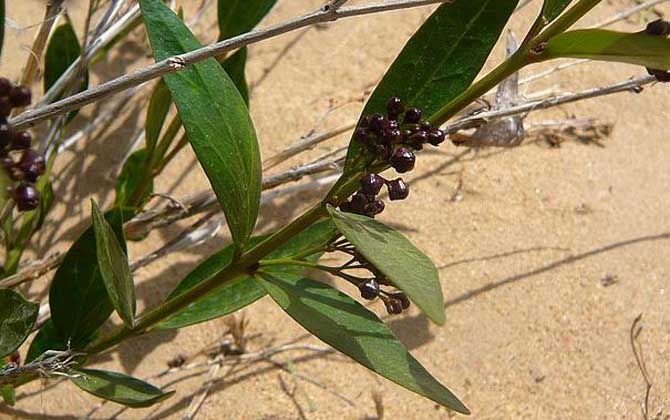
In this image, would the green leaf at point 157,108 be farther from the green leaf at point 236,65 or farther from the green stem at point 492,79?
the green stem at point 492,79

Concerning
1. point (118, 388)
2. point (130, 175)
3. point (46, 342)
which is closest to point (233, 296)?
point (118, 388)

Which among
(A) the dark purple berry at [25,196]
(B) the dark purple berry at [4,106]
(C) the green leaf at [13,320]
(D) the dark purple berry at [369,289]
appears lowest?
(D) the dark purple berry at [369,289]

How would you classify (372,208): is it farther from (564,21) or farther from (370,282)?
(564,21)

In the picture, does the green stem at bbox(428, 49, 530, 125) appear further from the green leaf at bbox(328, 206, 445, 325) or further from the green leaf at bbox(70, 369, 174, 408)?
the green leaf at bbox(70, 369, 174, 408)

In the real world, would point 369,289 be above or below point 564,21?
below

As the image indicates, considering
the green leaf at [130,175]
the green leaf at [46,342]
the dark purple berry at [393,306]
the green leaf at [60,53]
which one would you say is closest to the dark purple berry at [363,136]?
the dark purple berry at [393,306]

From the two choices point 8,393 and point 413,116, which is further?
point 8,393
